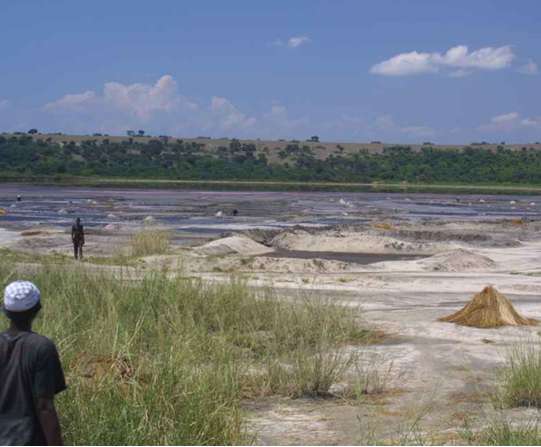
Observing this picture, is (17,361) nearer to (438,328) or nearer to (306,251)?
(438,328)

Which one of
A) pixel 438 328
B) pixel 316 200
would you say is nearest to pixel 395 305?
pixel 438 328

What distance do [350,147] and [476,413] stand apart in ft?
550

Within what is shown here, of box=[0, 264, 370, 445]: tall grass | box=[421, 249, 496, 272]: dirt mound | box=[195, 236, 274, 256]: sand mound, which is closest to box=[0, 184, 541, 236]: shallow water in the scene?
box=[195, 236, 274, 256]: sand mound

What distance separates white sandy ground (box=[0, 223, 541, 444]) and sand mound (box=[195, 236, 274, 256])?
49mm

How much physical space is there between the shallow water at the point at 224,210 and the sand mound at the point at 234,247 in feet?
24.0

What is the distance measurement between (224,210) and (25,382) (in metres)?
55.3

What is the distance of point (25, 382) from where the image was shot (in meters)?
6.08

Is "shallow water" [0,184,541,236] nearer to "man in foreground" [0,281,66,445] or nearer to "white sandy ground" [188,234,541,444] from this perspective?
"white sandy ground" [188,234,541,444]

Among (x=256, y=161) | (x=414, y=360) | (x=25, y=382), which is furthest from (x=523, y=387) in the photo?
(x=256, y=161)

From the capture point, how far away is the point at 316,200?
270 feet

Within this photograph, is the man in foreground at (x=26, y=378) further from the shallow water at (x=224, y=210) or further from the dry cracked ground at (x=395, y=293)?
the shallow water at (x=224, y=210)

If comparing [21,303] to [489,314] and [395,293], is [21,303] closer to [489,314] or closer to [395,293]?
[489,314]

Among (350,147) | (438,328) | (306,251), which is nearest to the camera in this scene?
(438,328)

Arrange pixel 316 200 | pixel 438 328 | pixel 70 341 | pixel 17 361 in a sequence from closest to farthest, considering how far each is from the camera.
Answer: pixel 17 361 < pixel 70 341 < pixel 438 328 < pixel 316 200
